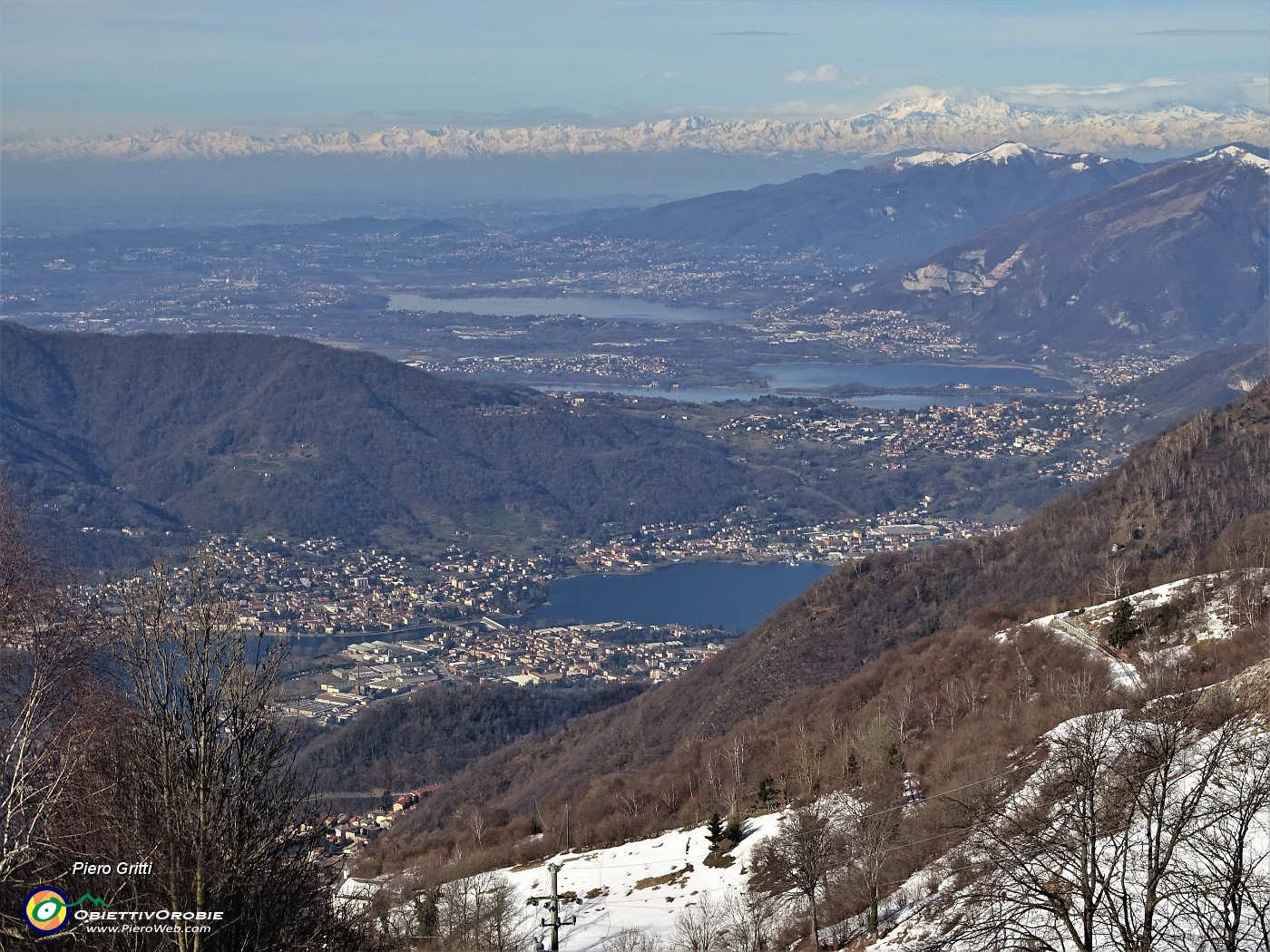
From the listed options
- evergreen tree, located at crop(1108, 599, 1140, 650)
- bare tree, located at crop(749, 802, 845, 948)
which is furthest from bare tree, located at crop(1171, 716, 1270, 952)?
evergreen tree, located at crop(1108, 599, 1140, 650)

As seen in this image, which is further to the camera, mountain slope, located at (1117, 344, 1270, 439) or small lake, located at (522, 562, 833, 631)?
mountain slope, located at (1117, 344, 1270, 439)

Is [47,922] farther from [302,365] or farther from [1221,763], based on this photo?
[302,365]

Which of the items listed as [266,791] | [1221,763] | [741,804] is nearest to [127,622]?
[266,791]

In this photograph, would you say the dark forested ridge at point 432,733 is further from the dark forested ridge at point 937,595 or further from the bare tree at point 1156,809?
the bare tree at point 1156,809

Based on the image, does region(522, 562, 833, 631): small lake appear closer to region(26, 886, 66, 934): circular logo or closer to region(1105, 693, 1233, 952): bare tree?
region(1105, 693, 1233, 952): bare tree

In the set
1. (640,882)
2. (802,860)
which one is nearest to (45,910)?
(802,860)
